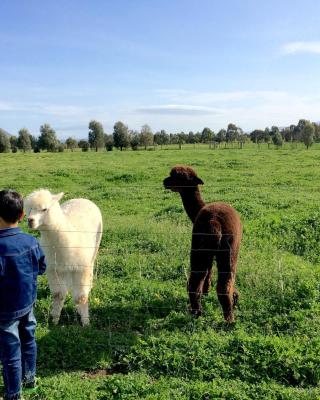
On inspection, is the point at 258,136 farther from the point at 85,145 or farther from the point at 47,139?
the point at 47,139

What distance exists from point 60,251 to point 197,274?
5.96ft

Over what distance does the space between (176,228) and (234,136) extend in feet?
208

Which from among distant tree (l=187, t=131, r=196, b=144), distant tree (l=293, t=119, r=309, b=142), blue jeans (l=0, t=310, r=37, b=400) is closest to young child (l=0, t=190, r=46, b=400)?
blue jeans (l=0, t=310, r=37, b=400)

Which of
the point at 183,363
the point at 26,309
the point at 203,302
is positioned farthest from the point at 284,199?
the point at 26,309

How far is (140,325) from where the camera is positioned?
550 centimetres

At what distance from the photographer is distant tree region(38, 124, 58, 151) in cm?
5978

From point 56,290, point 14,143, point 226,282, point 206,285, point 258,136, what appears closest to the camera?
point 226,282

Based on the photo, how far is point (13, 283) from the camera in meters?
3.66

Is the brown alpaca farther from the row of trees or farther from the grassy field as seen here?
the row of trees

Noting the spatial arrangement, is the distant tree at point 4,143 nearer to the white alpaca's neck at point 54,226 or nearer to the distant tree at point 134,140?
the distant tree at point 134,140

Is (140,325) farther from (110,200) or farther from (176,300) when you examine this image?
(110,200)

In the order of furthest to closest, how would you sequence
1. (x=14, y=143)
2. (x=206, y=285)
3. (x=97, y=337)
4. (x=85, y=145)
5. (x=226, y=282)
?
(x=14, y=143)
(x=85, y=145)
(x=206, y=285)
(x=226, y=282)
(x=97, y=337)

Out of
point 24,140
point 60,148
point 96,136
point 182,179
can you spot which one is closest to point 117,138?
point 96,136

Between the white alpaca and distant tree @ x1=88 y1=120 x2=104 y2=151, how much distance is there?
5968 cm
